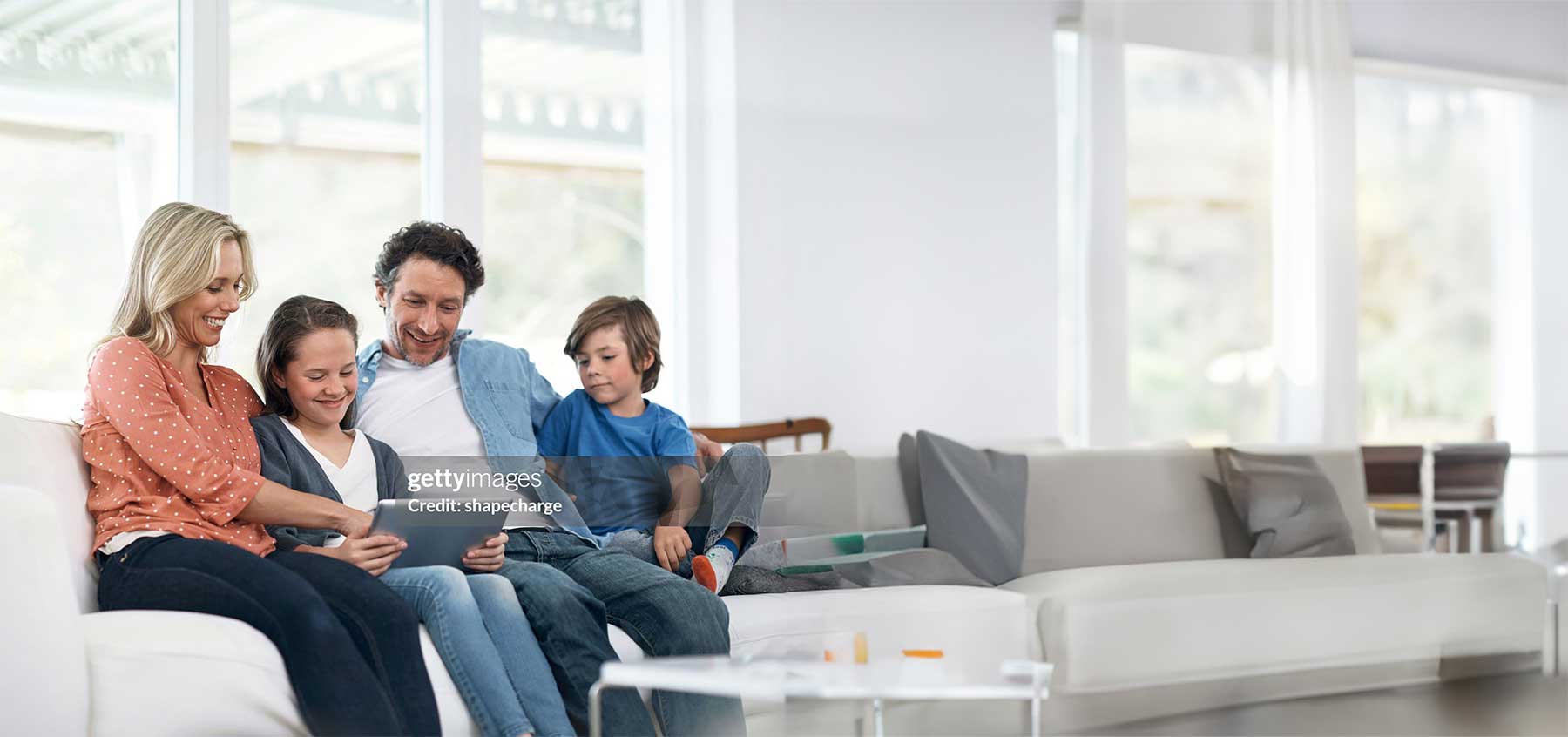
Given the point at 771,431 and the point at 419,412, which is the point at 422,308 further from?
the point at 771,431

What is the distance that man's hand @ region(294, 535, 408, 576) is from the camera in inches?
76.0

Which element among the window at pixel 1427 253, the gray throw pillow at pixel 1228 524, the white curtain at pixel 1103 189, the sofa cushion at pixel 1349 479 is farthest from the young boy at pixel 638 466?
the window at pixel 1427 253

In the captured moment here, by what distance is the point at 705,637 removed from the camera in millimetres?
1998

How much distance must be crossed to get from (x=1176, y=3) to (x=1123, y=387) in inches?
50.2

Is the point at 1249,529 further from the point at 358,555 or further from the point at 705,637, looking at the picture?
the point at 358,555

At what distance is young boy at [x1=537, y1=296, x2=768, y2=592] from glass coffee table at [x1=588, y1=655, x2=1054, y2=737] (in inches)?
29.3

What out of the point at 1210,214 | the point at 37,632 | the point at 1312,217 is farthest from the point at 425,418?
the point at 1312,217

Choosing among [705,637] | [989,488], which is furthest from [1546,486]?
[705,637]

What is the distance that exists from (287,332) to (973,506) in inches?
58.0

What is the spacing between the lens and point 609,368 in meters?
2.31

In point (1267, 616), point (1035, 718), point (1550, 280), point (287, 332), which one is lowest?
point (1267, 616)

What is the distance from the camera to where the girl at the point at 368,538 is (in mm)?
1850

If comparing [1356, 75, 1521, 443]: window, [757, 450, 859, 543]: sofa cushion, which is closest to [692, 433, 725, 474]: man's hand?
[757, 450, 859, 543]: sofa cushion

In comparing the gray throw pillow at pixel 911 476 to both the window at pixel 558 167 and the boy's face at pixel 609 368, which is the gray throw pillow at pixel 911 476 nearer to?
the boy's face at pixel 609 368
